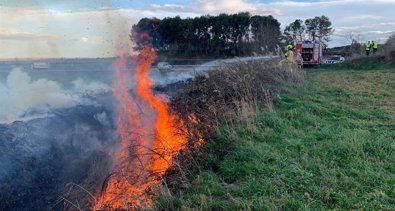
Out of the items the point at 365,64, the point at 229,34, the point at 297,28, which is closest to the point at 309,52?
the point at 365,64

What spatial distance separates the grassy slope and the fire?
68 cm

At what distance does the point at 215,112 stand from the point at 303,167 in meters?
3.02

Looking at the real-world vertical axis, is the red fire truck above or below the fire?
above

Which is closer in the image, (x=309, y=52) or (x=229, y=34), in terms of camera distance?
(x=309, y=52)

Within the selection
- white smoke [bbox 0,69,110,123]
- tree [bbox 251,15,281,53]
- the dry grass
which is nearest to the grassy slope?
the dry grass

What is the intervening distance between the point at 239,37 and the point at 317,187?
136ft

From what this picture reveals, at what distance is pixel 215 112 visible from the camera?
8.48m

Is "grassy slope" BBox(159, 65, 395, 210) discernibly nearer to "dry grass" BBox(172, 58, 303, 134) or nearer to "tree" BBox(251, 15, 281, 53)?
"dry grass" BBox(172, 58, 303, 134)

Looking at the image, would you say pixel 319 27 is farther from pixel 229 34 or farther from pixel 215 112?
pixel 215 112

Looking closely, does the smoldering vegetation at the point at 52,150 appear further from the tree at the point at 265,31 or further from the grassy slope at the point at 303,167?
the tree at the point at 265,31

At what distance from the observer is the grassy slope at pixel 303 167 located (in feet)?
15.6

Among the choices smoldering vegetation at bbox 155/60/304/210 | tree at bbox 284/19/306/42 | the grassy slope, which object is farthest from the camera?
tree at bbox 284/19/306/42

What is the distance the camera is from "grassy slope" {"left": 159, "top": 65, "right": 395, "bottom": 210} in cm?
475

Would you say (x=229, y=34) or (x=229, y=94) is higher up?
(x=229, y=34)
